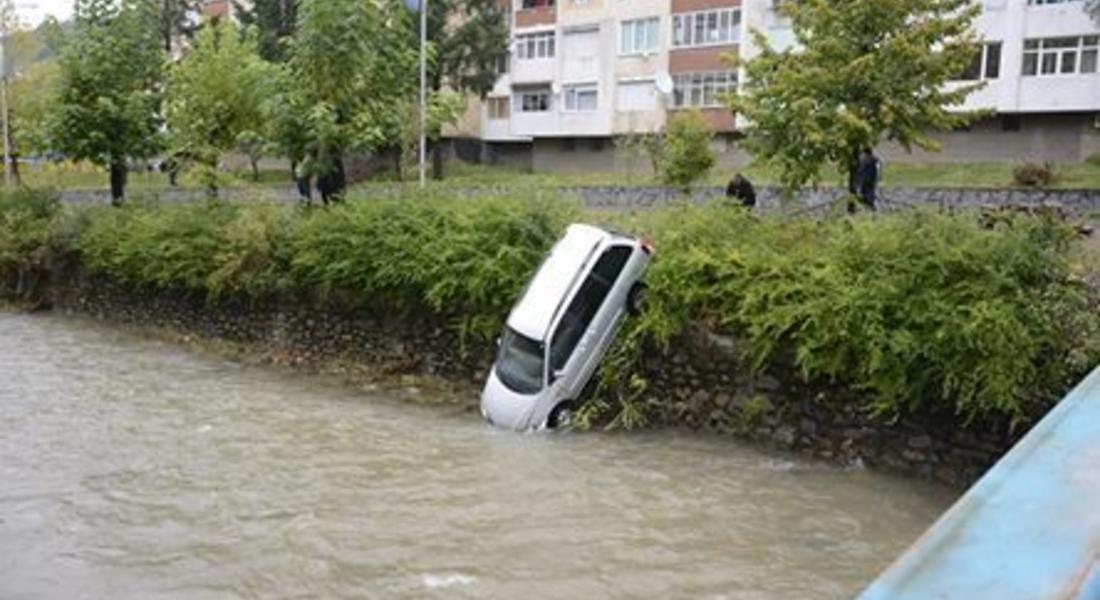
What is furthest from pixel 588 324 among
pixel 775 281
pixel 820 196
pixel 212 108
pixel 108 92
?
pixel 108 92

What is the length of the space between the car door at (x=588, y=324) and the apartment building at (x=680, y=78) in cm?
1893

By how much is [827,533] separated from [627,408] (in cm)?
410

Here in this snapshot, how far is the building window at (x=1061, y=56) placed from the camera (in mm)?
35344

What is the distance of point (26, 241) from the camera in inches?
939

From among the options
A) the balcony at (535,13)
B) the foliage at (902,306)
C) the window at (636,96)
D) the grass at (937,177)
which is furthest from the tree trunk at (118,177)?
the balcony at (535,13)

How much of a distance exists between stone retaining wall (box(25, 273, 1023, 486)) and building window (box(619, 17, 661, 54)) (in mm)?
31160

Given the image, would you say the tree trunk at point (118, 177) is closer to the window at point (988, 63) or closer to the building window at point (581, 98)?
the building window at point (581, 98)

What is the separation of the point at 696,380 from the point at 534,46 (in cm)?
4124

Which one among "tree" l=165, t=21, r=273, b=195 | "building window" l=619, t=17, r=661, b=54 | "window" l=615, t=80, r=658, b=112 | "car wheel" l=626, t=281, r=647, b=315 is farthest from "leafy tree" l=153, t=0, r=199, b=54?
"car wheel" l=626, t=281, r=647, b=315

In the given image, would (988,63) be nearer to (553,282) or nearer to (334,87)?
(334,87)

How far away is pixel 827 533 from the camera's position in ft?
30.7

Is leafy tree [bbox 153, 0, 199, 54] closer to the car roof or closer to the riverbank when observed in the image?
the riverbank

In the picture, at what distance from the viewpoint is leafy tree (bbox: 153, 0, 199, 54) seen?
5188cm

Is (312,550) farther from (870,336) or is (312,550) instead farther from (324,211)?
(324,211)
